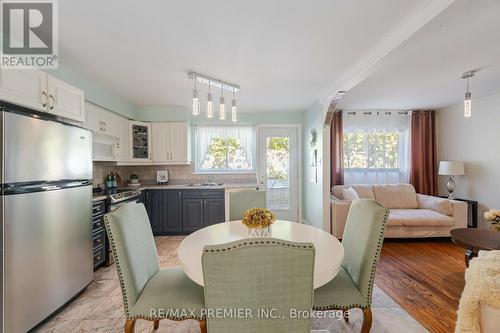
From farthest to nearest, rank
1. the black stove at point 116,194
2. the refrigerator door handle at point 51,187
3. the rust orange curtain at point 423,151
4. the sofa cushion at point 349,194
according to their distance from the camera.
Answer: the rust orange curtain at point 423,151 → the sofa cushion at point 349,194 → the black stove at point 116,194 → the refrigerator door handle at point 51,187

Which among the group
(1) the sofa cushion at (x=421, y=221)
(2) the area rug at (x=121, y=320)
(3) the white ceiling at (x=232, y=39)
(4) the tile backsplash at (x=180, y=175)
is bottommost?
(2) the area rug at (x=121, y=320)

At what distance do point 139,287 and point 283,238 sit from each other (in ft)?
3.32

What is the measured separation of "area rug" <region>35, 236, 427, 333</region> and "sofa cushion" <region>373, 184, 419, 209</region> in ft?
7.80

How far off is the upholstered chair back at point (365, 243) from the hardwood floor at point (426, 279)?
2.98 ft

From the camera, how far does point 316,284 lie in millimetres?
1208

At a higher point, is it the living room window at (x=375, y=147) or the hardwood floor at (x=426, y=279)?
the living room window at (x=375, y=147)

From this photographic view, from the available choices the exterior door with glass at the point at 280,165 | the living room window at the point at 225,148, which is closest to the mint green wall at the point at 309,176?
the exterior door with glass at the point at 280,165

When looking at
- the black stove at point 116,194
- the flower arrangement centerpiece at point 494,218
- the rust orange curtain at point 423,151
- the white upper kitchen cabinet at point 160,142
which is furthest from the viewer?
the rust orange curtain at point 423,151

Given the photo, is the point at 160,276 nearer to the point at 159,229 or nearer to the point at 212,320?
the point at 212,320

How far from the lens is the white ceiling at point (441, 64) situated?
1.63 meters

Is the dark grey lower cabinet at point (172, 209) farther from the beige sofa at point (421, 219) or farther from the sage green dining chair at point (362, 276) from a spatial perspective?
the sage green dining chair at point (362, 276)

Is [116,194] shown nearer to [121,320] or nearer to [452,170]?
[121,320]

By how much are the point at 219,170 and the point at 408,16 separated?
3.84 metres

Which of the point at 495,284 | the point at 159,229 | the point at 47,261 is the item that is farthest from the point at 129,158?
the point at 495,284
